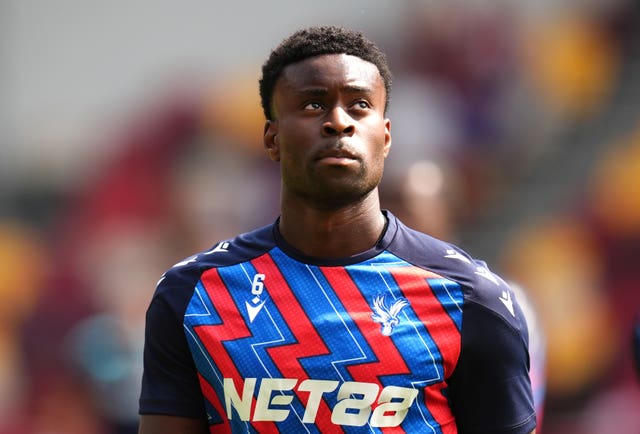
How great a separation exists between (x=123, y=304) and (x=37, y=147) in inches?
179

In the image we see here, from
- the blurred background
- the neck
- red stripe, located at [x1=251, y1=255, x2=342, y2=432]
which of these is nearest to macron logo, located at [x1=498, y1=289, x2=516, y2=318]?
the neck

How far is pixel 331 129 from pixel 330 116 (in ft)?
0.13

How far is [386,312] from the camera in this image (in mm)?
3012

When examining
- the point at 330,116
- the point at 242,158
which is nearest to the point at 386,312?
the point at 330,116

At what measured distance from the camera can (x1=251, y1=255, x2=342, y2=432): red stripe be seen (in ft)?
9.63

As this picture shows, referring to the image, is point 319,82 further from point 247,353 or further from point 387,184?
point 387,184

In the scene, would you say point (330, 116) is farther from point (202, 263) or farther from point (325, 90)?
point (202, 263)

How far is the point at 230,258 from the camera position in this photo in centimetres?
318

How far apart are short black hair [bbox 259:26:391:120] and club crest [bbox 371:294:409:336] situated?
0.53 m

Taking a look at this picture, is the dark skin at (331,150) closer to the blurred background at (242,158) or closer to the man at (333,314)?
the man at (333,314)

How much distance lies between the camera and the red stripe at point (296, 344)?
294cm

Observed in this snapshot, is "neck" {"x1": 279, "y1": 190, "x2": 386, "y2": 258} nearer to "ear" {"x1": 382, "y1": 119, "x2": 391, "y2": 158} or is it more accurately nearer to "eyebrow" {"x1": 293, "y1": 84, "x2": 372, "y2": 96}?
"ear" {"x1": 382, "y1": 119, "x2": 391, "y2": 158}

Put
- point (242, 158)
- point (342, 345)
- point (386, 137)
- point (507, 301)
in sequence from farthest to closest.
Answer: point (242, 158) → point (386, 137) → point (507, 301) → point (342, 345)

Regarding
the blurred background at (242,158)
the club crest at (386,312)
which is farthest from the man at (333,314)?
the blurred background at (242,158)
